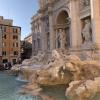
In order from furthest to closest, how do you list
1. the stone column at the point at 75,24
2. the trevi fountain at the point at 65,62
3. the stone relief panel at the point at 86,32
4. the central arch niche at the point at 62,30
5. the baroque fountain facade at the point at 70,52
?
1. the central arch niche at the point at 62,30
2. the stone column at the point at 75,24
3. the stone relief panel at the point at 86,32
4. the baroque fountain facade at the point at 70,52
5. the trevi fountain at the point at 65,62

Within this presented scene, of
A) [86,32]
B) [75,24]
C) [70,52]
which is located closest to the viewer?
[86,32]

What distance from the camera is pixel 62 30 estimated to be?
931 inches

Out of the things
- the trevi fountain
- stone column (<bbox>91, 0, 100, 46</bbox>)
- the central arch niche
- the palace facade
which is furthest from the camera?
the central arch niche

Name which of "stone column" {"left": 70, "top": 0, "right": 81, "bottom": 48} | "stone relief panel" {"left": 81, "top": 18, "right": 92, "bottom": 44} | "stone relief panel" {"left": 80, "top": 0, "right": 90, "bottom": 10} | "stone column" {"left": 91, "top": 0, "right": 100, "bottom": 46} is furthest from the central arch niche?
"stone column" {"left": 91, "top": 0, "right": 100, "bottom": 46}

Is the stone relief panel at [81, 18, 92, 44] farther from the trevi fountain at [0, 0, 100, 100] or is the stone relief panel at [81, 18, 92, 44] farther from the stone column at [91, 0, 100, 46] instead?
the stone column at [91, 0, 100, 46]

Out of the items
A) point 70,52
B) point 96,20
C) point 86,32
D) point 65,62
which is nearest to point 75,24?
point 86,32

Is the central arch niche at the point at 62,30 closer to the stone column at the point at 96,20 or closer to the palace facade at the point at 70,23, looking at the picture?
the palace facade at the point at 70,23

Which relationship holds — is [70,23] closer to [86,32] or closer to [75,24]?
[75,24]

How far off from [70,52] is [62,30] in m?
4.85

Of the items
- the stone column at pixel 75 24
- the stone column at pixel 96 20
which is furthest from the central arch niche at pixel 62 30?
the stone column at pixel 96 20

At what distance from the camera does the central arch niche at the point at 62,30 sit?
2319cm

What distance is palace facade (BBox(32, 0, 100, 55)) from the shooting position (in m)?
17.3

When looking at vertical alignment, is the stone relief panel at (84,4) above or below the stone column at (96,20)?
above

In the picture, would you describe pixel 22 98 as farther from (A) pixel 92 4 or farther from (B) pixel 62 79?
(A) pixel 92 4
